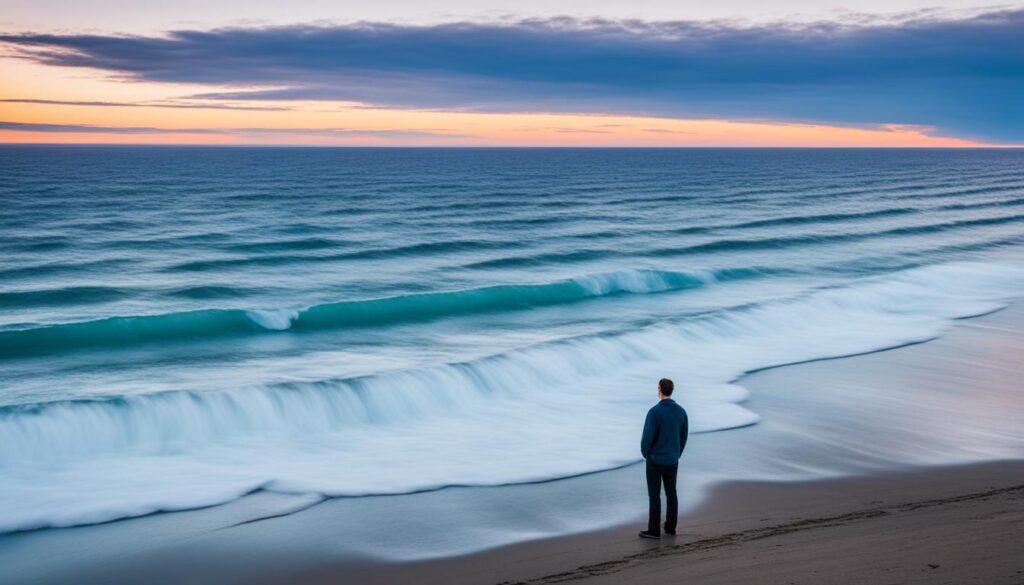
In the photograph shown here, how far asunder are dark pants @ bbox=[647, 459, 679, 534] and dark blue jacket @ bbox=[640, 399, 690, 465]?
3.8 inches

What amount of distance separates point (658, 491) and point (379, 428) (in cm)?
698

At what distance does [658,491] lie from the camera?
998cm

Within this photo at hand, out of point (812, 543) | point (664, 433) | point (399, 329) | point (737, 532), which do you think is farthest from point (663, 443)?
point (399, 329)

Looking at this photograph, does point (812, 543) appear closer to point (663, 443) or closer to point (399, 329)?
point (663, 443)

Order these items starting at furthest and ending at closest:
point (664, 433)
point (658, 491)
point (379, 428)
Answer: point (379, 428)
point (658, 491)
point (664, 433)

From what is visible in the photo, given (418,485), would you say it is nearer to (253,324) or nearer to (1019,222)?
(253,324)

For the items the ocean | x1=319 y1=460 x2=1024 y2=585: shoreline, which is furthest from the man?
the ocean

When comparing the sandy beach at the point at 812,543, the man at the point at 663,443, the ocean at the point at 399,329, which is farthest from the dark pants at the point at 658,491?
the ocean at the point at 399,329

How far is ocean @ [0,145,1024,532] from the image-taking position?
1395 cm

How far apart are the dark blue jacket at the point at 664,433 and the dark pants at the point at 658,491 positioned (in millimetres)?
97

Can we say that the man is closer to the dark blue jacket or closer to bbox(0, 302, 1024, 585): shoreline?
the dark blue jacket

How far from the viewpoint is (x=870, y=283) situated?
32.1m

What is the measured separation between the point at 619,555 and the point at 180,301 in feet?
64.7

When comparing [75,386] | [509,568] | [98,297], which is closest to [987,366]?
[509,568]
